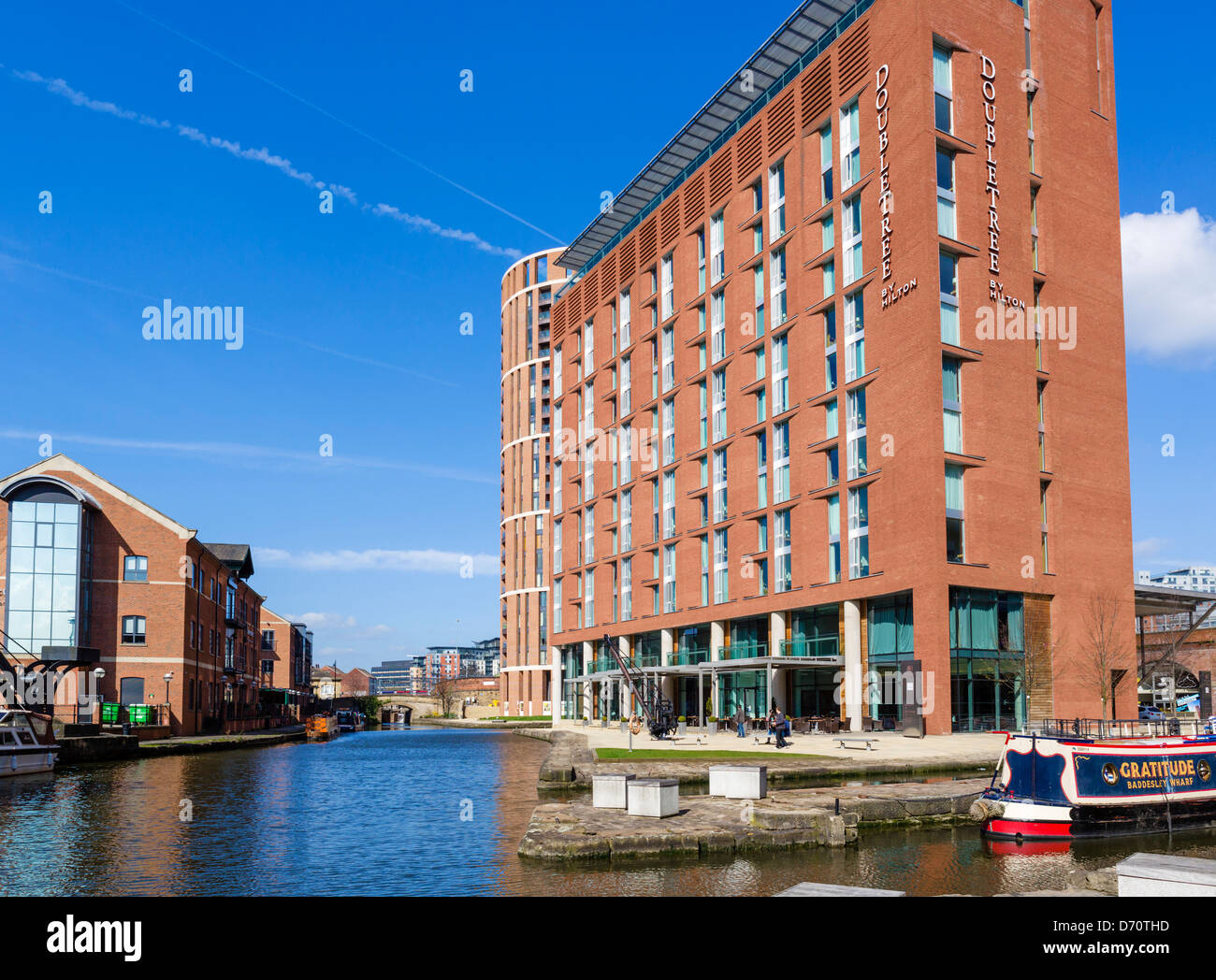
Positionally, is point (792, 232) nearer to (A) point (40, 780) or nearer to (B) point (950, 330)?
(B) point (950, 330)

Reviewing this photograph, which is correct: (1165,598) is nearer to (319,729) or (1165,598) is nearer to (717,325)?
(717,325)

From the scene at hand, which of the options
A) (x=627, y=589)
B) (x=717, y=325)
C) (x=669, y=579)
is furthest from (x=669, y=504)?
(x=717, y=325)

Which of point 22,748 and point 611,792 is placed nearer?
point 611,792

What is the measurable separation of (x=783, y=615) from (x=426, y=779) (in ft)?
92.6

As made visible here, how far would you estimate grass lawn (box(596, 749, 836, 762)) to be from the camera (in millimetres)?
35500

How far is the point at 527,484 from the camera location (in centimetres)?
14525

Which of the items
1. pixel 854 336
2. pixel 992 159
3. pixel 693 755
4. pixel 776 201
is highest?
pixel 776 201

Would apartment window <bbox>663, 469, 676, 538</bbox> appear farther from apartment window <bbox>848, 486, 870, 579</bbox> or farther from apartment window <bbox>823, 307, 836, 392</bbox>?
apartment window <bbox>848, 486, 870, 579</bbox>

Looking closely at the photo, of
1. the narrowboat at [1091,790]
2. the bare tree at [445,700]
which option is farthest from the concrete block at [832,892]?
the bare tree at [445,700]

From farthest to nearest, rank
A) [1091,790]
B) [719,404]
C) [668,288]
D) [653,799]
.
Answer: [668,288]
[719,404]
[1091,790]
[653,799]

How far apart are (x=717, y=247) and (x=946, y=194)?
2111 centimetres

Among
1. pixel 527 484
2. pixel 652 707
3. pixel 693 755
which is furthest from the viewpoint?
pixel 527 484

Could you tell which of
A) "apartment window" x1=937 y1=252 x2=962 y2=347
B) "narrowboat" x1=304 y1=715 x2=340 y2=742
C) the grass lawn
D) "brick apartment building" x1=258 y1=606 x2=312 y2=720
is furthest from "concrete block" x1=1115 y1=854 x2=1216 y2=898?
"brick apartment building" x1=258 y1=606 x2=312 y2=720
